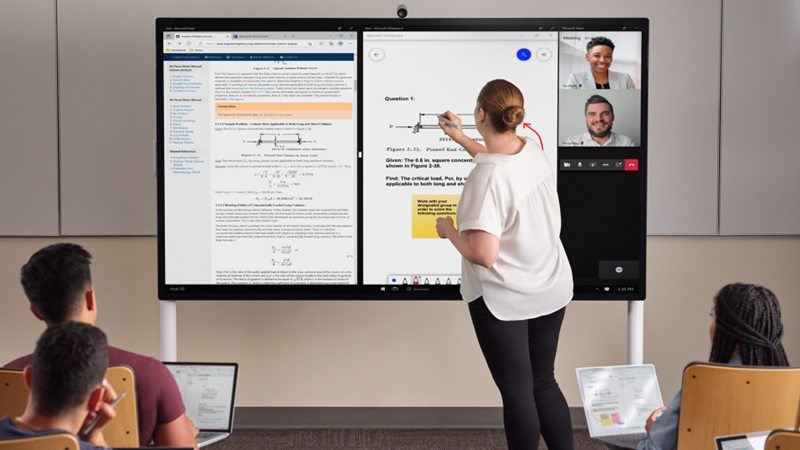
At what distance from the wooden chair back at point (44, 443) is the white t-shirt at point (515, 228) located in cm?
114

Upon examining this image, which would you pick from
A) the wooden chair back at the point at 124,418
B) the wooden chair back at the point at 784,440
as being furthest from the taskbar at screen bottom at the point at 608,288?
the wooden chair back at the point at 124,418

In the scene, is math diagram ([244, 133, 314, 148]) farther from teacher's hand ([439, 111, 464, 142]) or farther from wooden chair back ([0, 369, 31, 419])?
wooden chair back ([0, 369, 31, 419])

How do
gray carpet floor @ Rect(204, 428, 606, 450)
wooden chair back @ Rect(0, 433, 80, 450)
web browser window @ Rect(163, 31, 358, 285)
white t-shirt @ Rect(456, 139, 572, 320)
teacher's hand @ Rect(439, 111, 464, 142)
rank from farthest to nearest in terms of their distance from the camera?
gray carpet floor @ Rect(204, 428, 606, 450), web browser window @ Rect(163, 31, 358, 285), teacher's hand @ Rect(439, 111, 464, 142), white t-shirt @ Rect(456, 139, 572, 320), wooden chair back @ Rect(0, 433, 80, 450)

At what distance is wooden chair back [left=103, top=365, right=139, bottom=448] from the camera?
1.22 m

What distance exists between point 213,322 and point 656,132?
258 centimetres

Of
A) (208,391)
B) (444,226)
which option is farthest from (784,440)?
(208,391)

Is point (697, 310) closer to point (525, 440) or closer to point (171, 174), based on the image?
point (525, 440)

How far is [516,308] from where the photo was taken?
5.78 ft

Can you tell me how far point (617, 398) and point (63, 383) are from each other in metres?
1.56

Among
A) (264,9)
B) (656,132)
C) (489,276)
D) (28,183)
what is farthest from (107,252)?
(656,132)

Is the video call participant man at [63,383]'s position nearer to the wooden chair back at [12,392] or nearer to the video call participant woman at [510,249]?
the wooden chair back at [12,392]

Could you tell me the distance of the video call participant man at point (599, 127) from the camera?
2355mm

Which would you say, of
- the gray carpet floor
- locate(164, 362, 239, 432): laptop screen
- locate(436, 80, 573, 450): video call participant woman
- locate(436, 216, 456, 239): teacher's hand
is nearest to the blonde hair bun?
locate(436, 80, 573, 450): video call participant woman

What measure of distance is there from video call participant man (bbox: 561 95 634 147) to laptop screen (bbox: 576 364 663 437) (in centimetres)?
97
